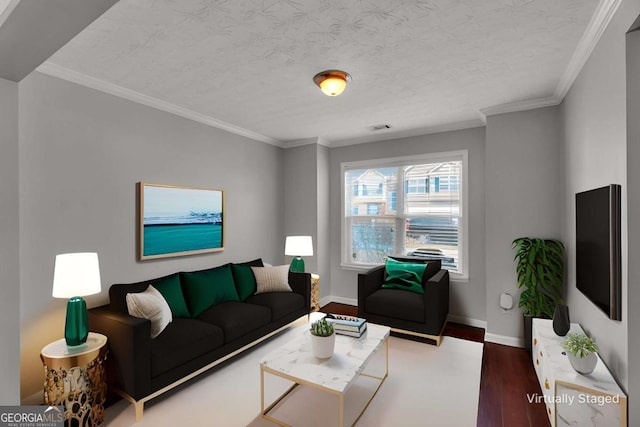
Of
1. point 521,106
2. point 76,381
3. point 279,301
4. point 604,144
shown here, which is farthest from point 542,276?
point 76,381

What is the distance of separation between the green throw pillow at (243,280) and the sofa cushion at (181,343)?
0.80 metres

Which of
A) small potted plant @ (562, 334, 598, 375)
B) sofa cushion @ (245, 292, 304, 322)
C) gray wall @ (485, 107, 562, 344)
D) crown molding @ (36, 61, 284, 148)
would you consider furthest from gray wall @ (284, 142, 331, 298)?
small potted plant @ (562, 334, 598, 375)

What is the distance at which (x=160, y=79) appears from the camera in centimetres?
263

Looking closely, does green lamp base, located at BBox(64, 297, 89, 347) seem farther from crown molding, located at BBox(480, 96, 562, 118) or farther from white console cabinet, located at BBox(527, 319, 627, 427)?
crown molding, located at BBox(480, 96, 562, 118)

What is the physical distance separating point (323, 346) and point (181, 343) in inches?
45.2

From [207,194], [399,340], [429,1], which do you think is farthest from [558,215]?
[207,194]

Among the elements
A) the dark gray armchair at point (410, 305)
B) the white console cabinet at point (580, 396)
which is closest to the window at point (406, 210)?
the dark gray armchair at point (410, 305)

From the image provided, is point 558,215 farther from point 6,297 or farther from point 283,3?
point 6,297

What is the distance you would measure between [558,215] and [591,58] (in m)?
1.58

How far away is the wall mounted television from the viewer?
1721mm

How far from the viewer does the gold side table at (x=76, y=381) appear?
1.92 meters

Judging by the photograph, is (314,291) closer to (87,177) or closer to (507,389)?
(507,389)

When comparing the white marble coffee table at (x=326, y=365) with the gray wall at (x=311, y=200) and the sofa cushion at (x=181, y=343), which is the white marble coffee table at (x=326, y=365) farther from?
the gray wall at (x=311, y=200)

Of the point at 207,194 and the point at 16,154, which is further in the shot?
the point at 207,194
